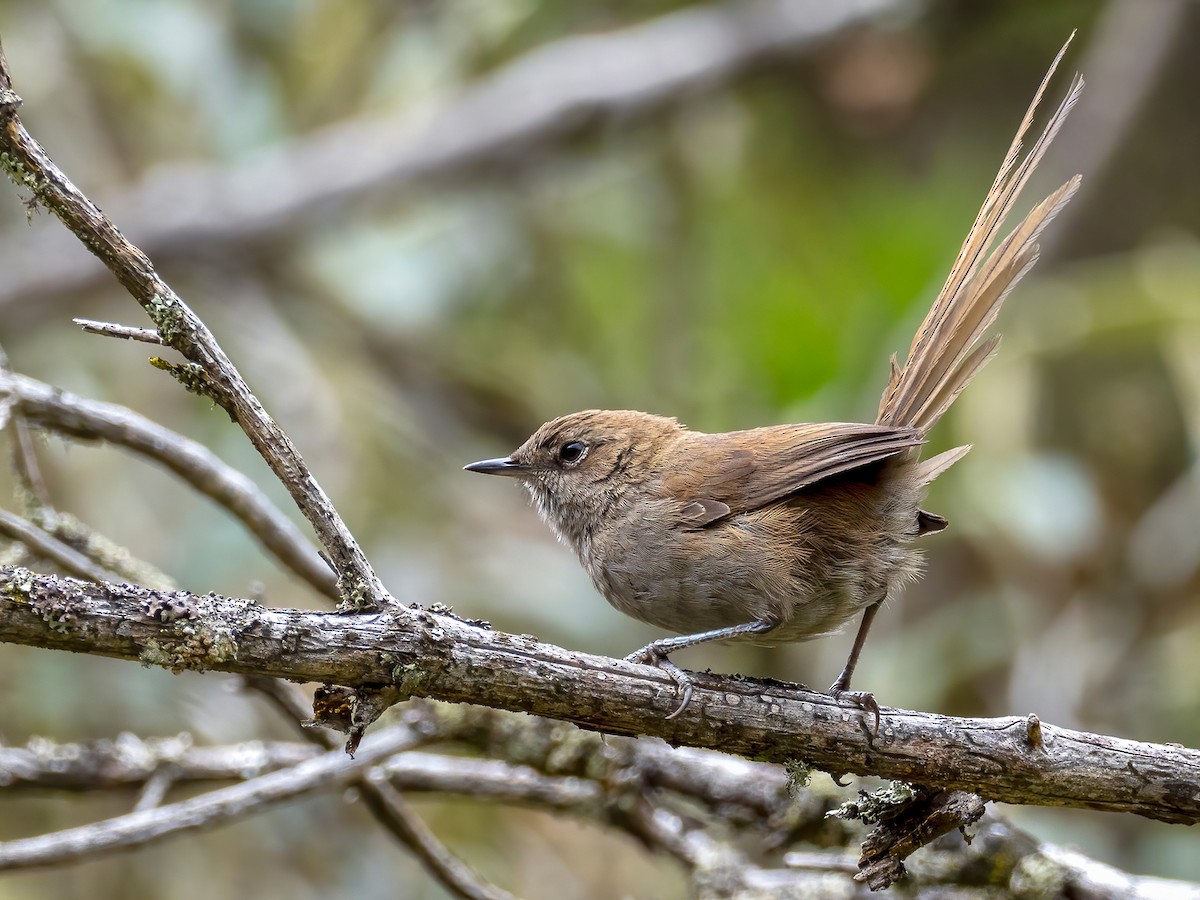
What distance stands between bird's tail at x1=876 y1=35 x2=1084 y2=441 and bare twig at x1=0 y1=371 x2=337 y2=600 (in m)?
1.79

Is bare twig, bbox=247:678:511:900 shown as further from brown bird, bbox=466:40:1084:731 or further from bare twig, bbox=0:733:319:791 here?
brown bird, bbox=466:40:1084:731

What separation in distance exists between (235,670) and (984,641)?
4.24 m

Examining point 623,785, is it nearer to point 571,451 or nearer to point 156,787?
point 571,451

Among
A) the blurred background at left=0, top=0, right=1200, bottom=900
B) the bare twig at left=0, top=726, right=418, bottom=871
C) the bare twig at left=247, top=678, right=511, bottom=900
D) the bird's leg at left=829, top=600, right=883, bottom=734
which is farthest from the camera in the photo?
Answer: the blurred background at left=0, top=0, right=1200, bottom=900

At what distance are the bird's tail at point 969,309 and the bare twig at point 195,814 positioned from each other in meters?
1.77

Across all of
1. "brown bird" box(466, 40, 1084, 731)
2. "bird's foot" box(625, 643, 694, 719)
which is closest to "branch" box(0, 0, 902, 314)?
"brown bird" box(466, 40, 1084, 731)

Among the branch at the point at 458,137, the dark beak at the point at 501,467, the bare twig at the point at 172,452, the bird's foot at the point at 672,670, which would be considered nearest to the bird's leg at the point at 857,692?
the bird's foot at the point at 672,670

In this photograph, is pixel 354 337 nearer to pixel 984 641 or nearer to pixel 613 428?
pixel 613 428

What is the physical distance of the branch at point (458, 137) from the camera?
21.6 ft

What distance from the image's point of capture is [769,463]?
359 cm

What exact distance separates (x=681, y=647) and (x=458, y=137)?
4.38 meters

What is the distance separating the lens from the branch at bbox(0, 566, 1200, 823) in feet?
6.84

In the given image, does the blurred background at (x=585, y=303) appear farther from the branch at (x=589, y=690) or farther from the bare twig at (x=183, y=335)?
the bare twig at (x=183, y=335)

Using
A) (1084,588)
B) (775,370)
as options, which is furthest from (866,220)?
(1084,588)
